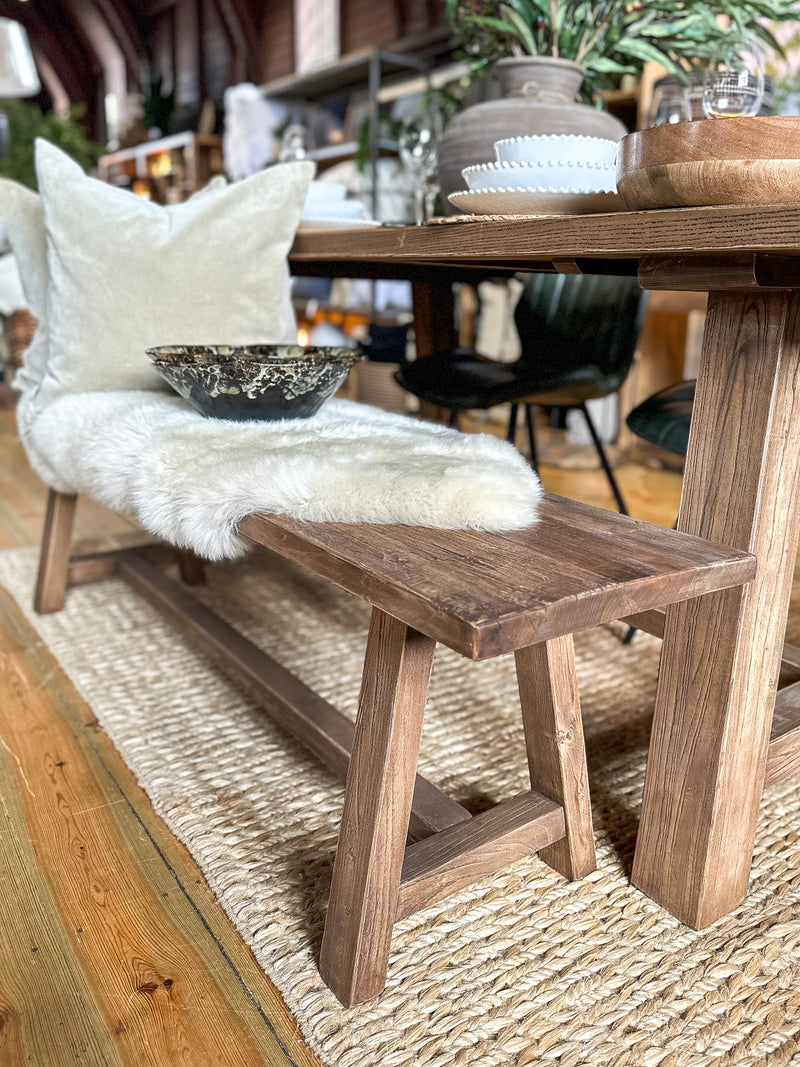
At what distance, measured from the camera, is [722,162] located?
0.70 metres

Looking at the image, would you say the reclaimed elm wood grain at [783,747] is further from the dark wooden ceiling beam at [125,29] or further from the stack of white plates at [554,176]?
the dark wooden ceiling beam at [125,29]

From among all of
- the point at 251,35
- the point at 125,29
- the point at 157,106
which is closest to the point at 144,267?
the point at 251,35

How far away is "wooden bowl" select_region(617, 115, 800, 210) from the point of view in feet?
2.26

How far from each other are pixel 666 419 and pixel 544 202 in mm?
498

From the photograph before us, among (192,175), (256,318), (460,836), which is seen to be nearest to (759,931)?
(460,836)

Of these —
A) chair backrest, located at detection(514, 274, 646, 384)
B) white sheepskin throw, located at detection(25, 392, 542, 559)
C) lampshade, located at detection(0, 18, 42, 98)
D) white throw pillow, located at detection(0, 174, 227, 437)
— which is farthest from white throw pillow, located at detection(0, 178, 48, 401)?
lampshade, located at detection(0, 18, 42, 98)

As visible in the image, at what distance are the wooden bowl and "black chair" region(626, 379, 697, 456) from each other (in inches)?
22.8

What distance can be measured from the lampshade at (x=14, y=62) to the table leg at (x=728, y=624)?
4389 mm

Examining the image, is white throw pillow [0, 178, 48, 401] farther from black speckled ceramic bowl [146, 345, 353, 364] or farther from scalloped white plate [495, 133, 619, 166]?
scalloped white plate [495, 133, 619, 166]

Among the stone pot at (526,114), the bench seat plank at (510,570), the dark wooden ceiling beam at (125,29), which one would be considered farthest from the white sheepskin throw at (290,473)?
the dark wooden ceiling beam at (125,29)

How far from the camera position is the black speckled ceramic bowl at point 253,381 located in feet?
3.46

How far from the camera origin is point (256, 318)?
1.50 metres

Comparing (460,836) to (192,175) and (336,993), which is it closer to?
(336,993)

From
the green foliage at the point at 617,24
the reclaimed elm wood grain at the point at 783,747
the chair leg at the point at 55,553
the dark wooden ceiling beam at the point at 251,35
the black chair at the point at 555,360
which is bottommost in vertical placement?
the chair leg at the point at 55,553
